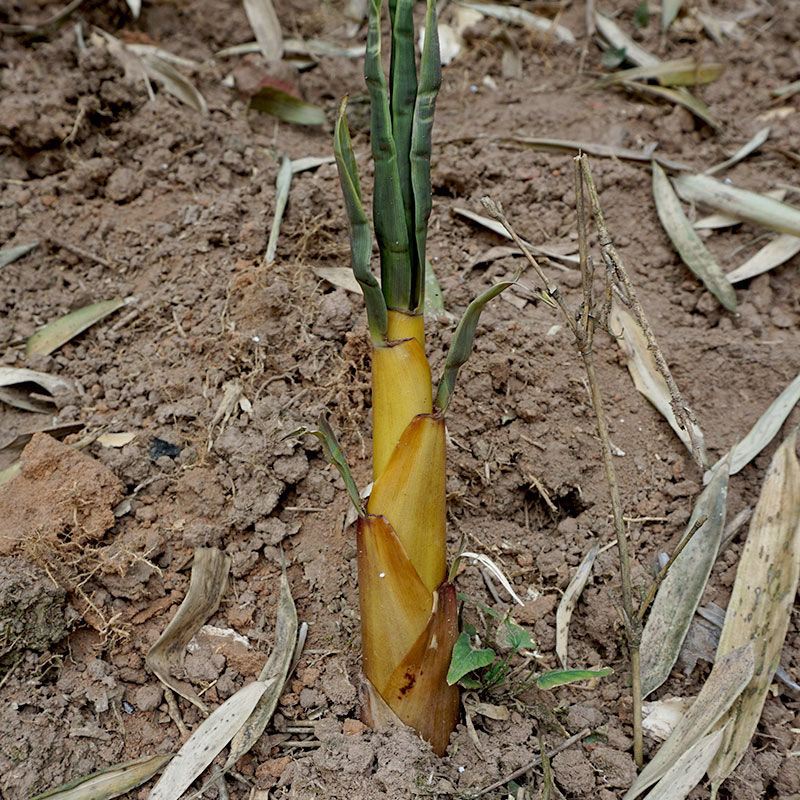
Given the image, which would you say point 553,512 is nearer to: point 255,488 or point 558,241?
point 255,488

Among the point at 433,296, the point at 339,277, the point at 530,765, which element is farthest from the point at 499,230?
the point at 530,765

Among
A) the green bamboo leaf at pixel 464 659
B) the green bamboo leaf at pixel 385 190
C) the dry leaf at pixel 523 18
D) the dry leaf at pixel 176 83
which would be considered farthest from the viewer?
the dry leaf at pixel 523 18

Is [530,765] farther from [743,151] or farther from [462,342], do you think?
[743,151]

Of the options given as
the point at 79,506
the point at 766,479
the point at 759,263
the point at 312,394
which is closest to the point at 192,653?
the point at 79,506

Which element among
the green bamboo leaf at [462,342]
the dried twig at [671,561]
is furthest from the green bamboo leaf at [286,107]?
the dried twig at [671,561]

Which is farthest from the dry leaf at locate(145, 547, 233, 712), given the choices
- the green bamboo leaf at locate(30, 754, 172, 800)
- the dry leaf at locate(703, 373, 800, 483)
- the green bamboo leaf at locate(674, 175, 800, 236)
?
the green bamboo leaf at locate(674, 175, 800, 236)

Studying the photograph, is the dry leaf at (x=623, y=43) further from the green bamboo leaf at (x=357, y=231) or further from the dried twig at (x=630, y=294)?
the green bamboo leaf at (x=357, y=231)
